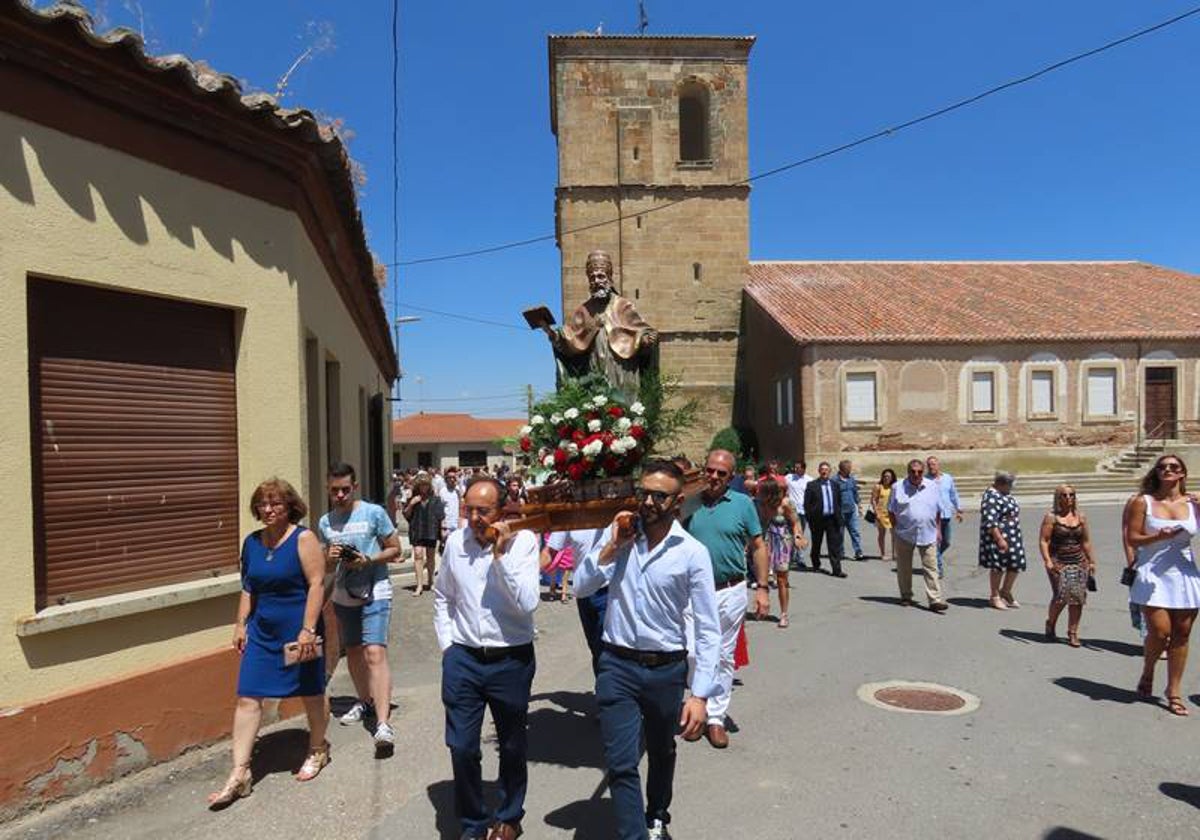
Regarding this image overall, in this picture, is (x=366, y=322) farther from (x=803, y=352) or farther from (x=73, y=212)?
(x=803, y=352)

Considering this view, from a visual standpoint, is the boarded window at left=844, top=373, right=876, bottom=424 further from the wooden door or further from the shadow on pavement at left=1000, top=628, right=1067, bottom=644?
the shadow on pavement at left=1000, top=628, right=1067, bottom=644

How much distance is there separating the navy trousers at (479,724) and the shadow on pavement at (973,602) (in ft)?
24.6

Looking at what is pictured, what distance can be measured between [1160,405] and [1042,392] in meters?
4.44

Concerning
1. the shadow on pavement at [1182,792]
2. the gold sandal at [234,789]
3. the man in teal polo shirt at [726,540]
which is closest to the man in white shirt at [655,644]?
the man in teal polo shirt at [726,540]

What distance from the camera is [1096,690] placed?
6.60 m

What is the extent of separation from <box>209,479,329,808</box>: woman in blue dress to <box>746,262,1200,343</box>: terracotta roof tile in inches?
962

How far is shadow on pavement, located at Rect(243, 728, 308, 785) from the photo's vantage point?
518 centimetres

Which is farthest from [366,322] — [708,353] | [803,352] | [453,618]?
[708,353]

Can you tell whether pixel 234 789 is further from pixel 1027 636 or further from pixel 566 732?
pixel 1027 636

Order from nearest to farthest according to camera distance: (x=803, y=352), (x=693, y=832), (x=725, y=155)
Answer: (x=693, y=832)
(x=803, y=352)
(x=725, y=155)

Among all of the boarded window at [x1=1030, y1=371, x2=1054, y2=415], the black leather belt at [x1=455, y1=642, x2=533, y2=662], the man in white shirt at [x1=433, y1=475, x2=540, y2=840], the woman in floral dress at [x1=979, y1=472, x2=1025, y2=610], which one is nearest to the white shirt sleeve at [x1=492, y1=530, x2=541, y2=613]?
the man in white shirt at [x1=433, y1=475, x2=540, y2=840]

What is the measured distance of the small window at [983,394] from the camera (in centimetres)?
2903

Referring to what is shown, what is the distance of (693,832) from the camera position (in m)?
4.18

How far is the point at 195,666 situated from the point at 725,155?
3027cm
